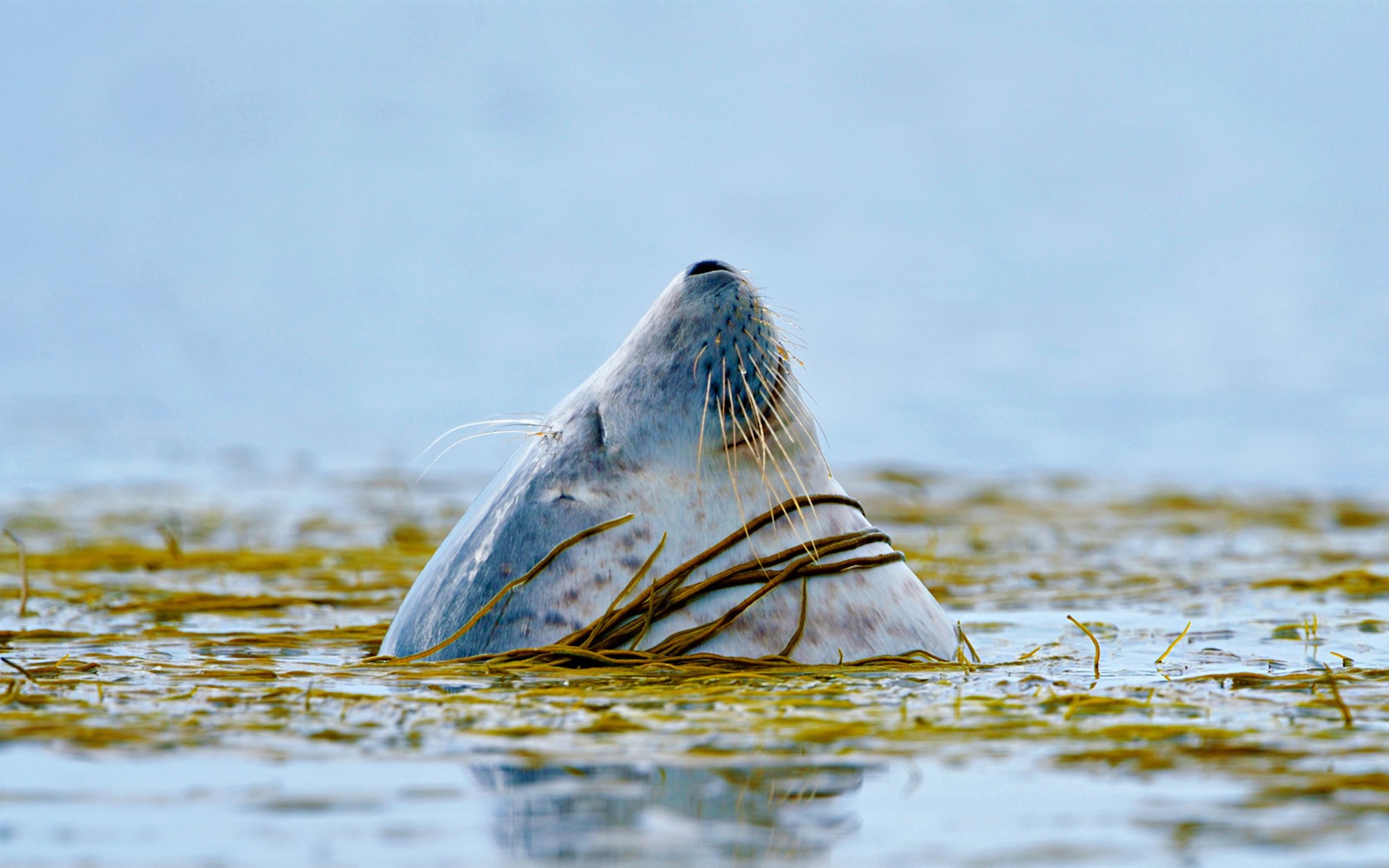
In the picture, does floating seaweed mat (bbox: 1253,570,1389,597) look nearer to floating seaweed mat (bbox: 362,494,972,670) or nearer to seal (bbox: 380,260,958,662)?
seal (bbox: 380,260,958,662)

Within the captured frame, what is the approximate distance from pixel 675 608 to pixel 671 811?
63.2 inches

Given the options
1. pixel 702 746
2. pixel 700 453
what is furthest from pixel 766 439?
pixel 702 746

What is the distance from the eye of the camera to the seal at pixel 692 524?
15.5 ft

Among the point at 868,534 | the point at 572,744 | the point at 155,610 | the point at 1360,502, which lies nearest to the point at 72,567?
the point at 155,610

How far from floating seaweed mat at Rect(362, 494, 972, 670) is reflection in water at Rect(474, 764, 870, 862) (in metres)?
1.20

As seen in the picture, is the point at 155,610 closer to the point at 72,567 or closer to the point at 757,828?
the point at 72,567

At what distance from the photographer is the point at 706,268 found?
4918 mm

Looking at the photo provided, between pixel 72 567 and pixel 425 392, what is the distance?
13.5 meters

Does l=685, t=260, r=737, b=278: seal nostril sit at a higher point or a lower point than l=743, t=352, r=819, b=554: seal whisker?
higher

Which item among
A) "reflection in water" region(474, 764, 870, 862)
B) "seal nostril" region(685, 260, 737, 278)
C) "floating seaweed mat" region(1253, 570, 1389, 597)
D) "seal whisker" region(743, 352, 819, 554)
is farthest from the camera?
"floating seaweed mat" region(1253, 570, 1389, 597)

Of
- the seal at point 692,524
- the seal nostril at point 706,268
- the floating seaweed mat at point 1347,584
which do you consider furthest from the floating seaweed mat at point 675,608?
the floating seaweed mat at point 1347,584

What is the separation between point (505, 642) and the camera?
4.79 meters

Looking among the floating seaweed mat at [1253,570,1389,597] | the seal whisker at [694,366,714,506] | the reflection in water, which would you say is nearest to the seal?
the seal whisker at [694,366,714,506]

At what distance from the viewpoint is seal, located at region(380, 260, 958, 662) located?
472cm
